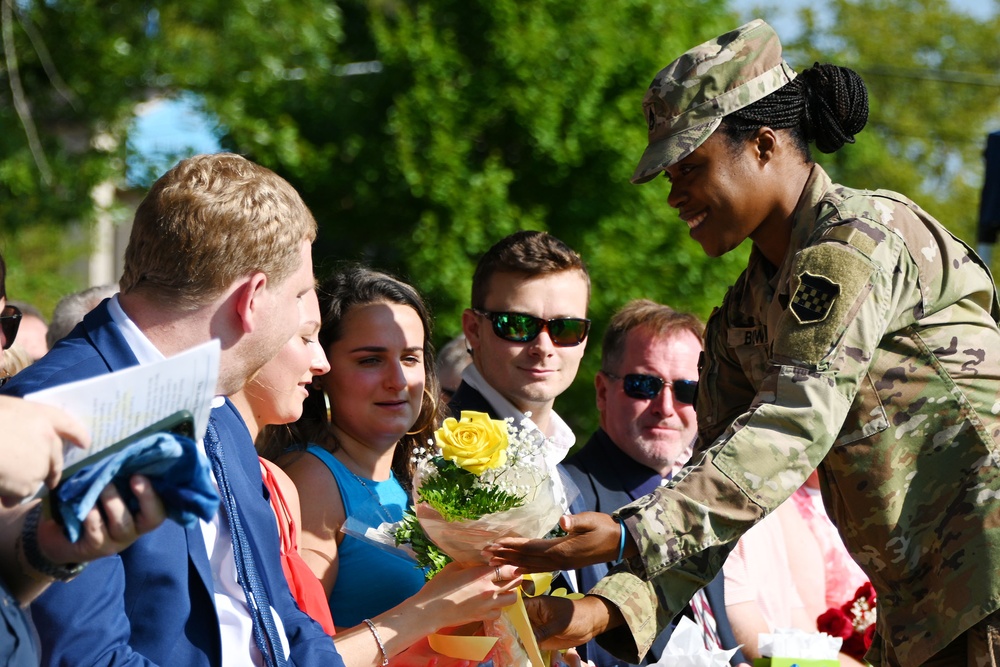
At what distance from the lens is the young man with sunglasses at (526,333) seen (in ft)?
15.6

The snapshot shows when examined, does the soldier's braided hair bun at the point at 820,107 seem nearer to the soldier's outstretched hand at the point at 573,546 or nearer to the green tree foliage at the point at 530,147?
the soldier's outstretched hand at the point at 573,546

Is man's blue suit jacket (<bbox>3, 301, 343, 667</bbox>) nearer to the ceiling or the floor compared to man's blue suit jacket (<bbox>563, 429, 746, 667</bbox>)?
nearer to the ceiling

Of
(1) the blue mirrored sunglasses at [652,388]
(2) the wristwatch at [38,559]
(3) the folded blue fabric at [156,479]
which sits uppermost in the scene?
(3) the folded blue fabric at [156,479]

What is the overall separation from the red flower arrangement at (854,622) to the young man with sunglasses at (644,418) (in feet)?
1.55

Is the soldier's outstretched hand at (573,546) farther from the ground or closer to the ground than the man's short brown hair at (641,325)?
closer to the ground

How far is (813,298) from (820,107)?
0.69 metres

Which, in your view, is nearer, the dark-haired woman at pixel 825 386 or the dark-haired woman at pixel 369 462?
the dark-haired woman at pixel 825 386

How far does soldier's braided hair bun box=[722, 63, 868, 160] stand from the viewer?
11.3 feet

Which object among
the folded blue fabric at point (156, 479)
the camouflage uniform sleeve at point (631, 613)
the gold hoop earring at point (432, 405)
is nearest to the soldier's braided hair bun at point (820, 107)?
the camouflage uniform sleeve at point (631, 613)

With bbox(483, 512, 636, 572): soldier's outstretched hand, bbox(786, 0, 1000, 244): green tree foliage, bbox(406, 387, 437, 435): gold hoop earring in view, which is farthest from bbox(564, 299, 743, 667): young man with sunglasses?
bbox(786, 0, 1000, 244): green tree foliage

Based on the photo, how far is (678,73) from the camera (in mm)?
3439

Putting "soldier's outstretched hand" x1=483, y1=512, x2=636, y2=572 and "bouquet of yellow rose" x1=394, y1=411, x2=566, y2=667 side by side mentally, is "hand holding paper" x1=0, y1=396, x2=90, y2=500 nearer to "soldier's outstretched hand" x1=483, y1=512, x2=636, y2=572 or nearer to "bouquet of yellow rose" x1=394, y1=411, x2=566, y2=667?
"bouquet of yellow rose" x1=394, y1=411, x2=566, y2=667

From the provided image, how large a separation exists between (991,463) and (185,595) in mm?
2149

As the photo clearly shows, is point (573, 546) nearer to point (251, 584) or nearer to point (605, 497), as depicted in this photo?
point (251, 584)
